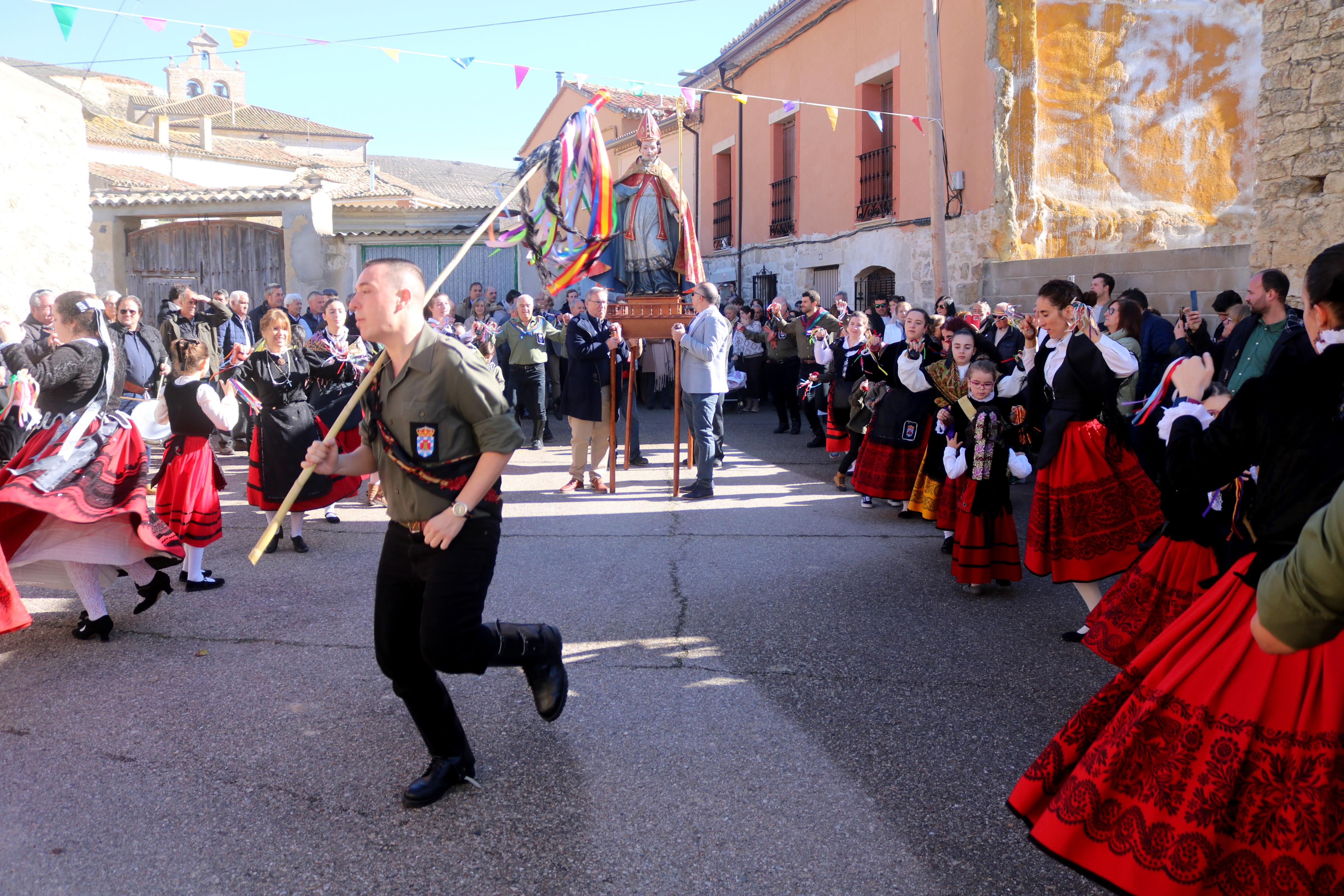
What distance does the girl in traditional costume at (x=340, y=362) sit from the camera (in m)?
6.86

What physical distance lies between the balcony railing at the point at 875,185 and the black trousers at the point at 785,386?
3814mm

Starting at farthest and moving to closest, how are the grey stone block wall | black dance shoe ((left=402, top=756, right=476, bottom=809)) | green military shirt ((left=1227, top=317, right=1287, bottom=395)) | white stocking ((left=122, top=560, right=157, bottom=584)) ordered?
the grey stone block wall, green military shirt ((left=1227, top=317, right=1287, bottom=395)), white stocking ((left=122, top=560, right=157, bottom=584)), black dance shoe ((left=402, top=756, right=476, bottom=809))

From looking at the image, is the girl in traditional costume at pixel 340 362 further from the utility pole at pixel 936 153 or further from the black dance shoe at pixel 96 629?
the utility pole at pixel 936 153

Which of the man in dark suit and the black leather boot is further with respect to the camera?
the man in dark suit

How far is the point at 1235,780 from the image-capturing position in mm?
2139

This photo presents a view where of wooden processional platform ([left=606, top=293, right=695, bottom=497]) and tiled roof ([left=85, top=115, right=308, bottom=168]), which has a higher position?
tiled roof ([left=85, top=115, right=308, bottom=168])

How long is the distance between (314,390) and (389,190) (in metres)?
27.4

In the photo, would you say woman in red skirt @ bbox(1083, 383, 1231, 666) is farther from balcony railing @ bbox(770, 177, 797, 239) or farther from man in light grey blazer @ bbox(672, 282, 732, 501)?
balcony railing @ bbox(770, 177, 797, 239)

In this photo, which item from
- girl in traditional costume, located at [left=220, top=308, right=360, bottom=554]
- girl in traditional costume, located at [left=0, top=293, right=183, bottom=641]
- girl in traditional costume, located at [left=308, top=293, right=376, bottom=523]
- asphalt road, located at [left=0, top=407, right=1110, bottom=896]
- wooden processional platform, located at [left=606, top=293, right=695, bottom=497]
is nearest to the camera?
A: asphalt road, located at [left=0, top=407, right=1110, bottom=896]

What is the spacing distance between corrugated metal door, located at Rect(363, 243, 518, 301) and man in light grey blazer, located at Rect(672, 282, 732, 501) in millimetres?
10910

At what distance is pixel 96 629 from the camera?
15.4ft

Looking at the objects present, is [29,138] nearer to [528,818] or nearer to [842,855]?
[528,818]

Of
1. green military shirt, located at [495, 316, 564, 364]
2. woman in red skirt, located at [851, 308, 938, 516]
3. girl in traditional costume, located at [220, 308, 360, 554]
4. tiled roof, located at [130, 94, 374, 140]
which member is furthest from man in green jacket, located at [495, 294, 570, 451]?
tiled roof, located at [130, 94, 374, 140]

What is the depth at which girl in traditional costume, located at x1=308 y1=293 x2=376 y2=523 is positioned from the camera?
6.86 metres
